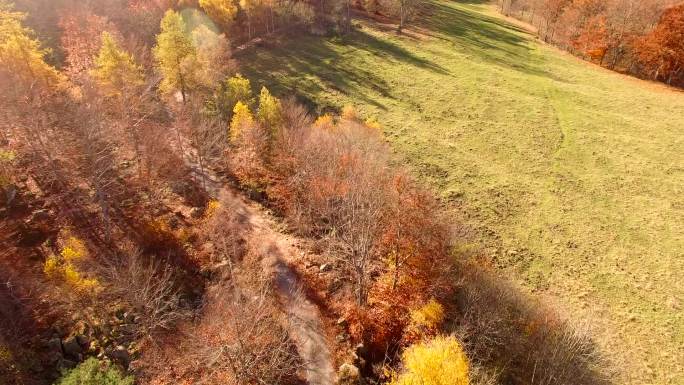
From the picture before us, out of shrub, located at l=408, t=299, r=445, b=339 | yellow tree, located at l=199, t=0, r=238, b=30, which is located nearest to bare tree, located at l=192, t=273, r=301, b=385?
shrub, located at l=408, t=299, r=445, b=339

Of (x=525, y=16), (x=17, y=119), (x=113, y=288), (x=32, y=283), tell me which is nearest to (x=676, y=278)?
(x=113, y=288)

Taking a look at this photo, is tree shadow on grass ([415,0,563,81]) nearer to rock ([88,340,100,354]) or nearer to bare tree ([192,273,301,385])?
bare tree ([192,273,301,385])

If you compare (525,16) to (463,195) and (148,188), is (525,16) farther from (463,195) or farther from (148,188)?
(148,188)

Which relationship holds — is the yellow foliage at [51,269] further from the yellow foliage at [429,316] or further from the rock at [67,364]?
the yellow foliage at [429,316]

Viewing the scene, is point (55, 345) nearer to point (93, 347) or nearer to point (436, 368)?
point (93, 347)

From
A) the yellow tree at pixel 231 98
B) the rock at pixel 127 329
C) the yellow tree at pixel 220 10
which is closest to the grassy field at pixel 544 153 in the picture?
the yellow tree at pixel 220 10

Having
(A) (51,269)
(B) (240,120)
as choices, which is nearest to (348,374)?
(A) (51,269)
